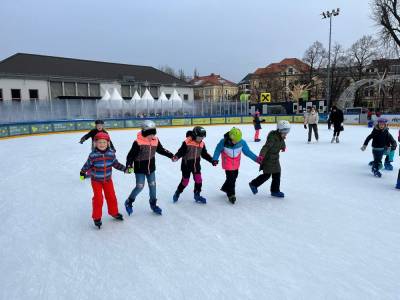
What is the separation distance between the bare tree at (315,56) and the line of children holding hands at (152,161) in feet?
131

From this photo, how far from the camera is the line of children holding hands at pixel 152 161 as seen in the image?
3.28 m

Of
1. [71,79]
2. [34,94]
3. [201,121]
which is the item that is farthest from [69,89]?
[201,121]

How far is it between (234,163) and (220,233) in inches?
47.6

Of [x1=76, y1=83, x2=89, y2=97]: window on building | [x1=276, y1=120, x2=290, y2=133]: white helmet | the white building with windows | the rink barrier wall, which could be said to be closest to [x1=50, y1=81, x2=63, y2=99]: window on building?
the white building with windows

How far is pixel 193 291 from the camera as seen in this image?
2145 mm

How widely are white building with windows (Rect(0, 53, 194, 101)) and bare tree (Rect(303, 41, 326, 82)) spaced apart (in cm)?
1715

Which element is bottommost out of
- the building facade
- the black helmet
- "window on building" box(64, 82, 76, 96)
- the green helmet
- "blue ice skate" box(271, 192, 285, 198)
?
"blue ice skate" box(271, 192, 285, 198)

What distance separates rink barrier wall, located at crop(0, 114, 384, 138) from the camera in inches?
617

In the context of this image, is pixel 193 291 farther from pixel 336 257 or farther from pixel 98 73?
pixel 98 73

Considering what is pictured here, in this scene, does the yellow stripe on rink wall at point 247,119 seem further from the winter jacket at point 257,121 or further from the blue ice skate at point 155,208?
the blue ice skate at point 155,208

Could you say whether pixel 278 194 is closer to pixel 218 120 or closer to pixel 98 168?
pixel 98 168

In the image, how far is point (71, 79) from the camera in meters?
33.5

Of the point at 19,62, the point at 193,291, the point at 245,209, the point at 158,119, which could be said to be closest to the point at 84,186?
the point at 245,209

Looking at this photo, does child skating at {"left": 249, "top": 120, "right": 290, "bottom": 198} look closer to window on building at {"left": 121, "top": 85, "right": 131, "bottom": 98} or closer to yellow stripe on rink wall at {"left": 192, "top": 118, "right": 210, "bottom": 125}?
yellow stripe on rink wall at {"left": 192, "top": 118, "right": 210, "bottom": 125}
